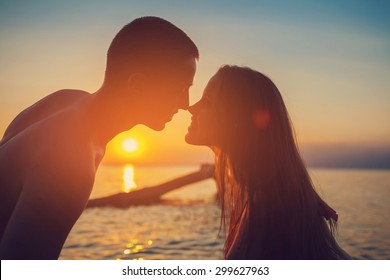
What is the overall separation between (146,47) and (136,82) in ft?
0.85

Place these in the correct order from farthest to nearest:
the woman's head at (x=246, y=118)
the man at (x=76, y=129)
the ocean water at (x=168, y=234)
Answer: the ocean water at (x=168, y=234) < the woman's head at (x=246, y=118) < the man at (x=76, y=129)

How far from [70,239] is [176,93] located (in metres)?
16.9

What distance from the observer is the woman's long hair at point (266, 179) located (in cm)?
337

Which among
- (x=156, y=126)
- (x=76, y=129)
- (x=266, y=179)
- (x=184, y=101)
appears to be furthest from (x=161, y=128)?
(x=76, y=129)

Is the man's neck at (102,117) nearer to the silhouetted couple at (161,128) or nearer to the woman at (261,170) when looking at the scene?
the silhouetted couple at (161,128)

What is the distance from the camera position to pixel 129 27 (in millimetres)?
3307

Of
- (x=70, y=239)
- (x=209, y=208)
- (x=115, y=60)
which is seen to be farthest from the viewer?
(x=209, y=208)

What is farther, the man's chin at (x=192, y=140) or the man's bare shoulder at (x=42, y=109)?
the man's chin at (x=192, y=140)

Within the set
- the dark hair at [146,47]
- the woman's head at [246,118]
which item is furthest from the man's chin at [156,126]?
the woman's head at [246,118]

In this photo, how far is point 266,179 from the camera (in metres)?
3.56

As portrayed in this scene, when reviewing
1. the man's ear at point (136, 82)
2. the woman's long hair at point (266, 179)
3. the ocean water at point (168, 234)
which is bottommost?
the ocean water at point (168, 234)

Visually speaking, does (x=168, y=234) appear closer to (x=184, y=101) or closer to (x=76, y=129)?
(x=184, y=101)
